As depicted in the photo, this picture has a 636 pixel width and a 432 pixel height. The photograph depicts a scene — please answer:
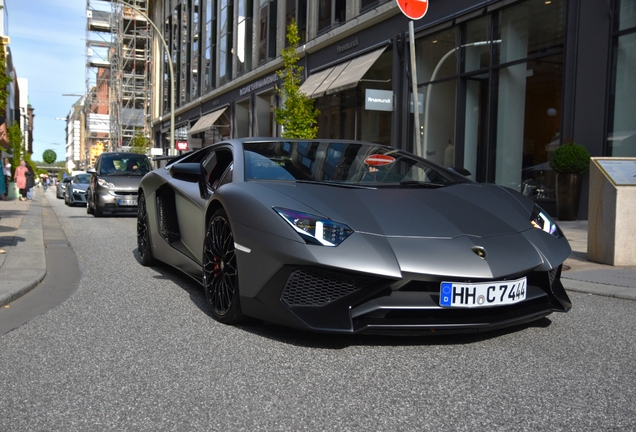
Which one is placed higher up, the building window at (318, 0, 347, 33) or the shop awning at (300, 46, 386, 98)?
the building window at (318, 0, 347, 33)

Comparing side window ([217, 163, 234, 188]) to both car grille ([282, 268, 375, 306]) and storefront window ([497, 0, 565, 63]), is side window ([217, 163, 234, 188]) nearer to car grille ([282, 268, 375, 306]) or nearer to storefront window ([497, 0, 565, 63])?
car grille ([282, 268, 375, 306])

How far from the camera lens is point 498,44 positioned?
13.7 metres

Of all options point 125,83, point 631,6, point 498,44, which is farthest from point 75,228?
point 125,83

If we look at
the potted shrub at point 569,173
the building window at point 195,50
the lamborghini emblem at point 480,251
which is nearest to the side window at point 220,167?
the lamborghini emblem at point 480,251

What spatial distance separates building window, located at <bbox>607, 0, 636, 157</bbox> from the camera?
34.1ft

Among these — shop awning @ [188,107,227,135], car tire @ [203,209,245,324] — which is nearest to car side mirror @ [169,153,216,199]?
car tire @ [203,209,245,324]

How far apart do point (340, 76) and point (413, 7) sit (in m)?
9.75

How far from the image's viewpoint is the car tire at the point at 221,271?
12.6 feet

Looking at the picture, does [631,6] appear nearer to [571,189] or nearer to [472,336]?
[571,189]

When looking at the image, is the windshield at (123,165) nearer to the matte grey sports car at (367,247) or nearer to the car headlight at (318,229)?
the matte grey sports car at (367,247)

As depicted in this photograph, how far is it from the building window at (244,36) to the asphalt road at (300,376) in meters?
25.6

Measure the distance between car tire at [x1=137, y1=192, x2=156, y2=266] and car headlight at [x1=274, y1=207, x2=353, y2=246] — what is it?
3.21m

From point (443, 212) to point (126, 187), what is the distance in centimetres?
1234

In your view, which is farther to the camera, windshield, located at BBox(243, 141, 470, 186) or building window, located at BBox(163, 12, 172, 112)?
building window, located at BBox(163, 12, 172, 112)
